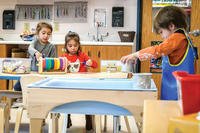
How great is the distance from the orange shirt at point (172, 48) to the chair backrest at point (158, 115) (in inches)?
31.8

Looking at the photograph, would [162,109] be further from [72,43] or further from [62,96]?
[72,43]

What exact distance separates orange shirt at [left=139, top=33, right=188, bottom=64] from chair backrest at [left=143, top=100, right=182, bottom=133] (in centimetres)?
81

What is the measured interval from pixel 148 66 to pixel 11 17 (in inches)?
94.6

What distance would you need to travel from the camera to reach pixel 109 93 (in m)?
1.67

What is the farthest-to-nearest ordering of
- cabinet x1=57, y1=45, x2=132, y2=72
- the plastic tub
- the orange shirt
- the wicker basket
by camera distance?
the wicker basket < cabinet x1=57, y1=45, x2=132, y2=72 < the plastic tub < the orange shirt

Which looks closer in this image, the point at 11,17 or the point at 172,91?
the point at 172,91

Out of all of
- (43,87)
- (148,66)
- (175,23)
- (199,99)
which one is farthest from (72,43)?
(199,99)

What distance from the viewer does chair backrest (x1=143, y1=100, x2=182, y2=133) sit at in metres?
1.03

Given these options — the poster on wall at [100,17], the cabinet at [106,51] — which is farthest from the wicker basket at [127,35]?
the poster on wall at [100,17]

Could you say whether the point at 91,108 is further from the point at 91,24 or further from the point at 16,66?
the point at 91,24

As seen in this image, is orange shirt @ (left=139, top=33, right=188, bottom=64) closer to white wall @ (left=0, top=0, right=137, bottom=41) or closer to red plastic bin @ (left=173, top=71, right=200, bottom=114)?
red plastic bin @ (left=173, top=71, right=200, bottom=114)

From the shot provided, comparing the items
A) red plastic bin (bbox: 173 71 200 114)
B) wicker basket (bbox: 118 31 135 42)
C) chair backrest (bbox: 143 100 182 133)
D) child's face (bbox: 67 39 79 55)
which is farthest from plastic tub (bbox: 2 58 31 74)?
wicker basket (bbox: 118 31 135 42)

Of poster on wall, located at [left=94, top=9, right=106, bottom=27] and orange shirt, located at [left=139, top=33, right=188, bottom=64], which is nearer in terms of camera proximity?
→ orange shirt, located at [left=139, top=33, right=188, bottom=64]

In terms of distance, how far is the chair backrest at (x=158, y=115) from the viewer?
3.37 feet
